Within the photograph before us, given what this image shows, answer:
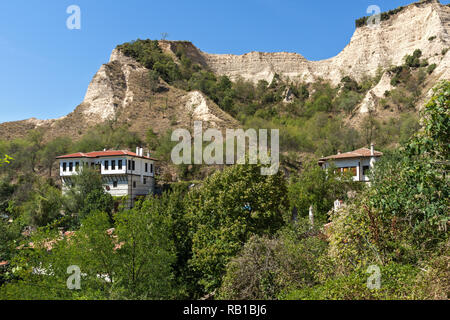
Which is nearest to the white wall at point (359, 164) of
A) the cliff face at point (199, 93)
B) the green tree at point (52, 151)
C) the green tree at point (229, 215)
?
the green tree at point (229, 215)

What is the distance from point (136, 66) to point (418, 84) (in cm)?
5002

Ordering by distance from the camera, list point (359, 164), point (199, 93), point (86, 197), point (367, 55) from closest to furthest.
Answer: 1. point (86, 197)
2. point (359, 164)
3. point (199, 93)
4. point (367, 55)

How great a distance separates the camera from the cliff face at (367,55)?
2352 inches

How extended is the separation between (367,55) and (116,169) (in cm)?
5998

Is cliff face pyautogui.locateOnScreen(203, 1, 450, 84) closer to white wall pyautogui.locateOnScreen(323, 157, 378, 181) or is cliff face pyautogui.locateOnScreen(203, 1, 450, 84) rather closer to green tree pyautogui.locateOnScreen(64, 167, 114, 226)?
white wall pyautogui.locateOnScreen(323, 157, 378, 181)

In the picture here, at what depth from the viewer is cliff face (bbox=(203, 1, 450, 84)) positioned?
59750 millimetres

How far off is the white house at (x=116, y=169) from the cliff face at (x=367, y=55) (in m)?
45.2

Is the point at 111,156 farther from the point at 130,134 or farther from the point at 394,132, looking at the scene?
the point at 394,132

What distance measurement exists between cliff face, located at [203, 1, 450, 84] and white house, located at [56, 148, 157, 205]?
45175 mm

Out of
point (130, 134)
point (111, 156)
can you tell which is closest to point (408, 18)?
point (130, 134)

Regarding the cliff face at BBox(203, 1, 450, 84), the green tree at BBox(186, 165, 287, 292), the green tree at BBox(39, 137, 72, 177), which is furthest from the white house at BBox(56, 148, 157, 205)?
the cliff face at BBox(203, 1, 450, 84)

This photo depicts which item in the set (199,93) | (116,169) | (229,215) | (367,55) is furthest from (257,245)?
(367,55)

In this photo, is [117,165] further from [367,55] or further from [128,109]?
[367,55]

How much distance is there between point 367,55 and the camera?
70.2 m
